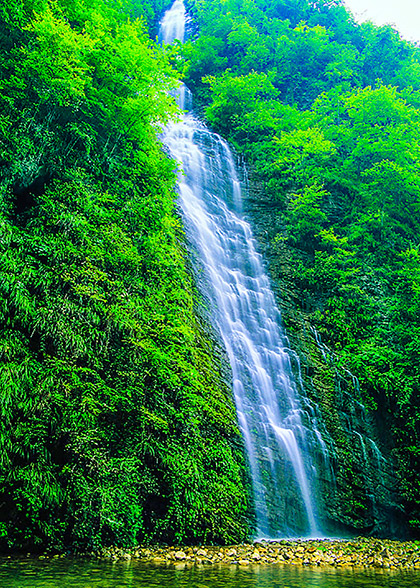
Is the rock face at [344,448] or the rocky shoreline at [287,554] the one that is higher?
the rock face at [344,448]

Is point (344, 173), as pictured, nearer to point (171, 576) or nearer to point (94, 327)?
point (94, 327)

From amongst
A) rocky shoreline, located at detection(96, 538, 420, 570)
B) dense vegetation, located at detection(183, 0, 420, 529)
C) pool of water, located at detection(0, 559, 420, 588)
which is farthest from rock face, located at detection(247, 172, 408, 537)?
pool of water, located at detection(0, 559, 420, 588)

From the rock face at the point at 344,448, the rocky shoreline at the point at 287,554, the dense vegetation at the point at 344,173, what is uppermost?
the dense vegetation at the point at 344,173

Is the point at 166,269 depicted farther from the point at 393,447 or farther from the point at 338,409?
the point at 393,447

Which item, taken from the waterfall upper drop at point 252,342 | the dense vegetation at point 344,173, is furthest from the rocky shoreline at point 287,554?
the dense vegetation at point 344,173

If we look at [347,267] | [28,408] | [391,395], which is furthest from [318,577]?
[347,267]

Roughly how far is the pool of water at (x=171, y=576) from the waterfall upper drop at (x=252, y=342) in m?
2.57

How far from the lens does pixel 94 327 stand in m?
6.41

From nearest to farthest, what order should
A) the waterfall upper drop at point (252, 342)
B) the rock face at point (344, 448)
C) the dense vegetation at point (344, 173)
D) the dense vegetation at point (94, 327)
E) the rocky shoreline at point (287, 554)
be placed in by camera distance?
the rocky shoreline at point (287, 554) < the dense vegetation at point (94, 327) < the waterfall upper drop at point (252, 342) < the rock face at point (344, 448) < the dense vegetation at point (344, 173)

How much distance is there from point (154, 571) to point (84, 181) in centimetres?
708

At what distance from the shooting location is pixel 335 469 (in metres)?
9.04

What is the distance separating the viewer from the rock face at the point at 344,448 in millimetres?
8633

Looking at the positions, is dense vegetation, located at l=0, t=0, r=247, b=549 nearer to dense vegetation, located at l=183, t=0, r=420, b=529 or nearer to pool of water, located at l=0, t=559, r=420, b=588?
pool of water, located at l=0, t=559, r=420, b=588

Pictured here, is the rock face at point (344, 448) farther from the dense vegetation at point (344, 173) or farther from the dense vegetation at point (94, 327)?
the dense vegetation at point (94, 327)
